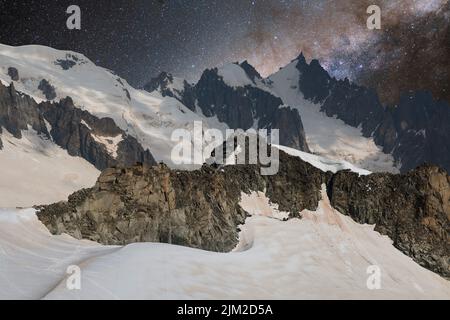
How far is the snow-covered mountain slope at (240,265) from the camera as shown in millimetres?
34491

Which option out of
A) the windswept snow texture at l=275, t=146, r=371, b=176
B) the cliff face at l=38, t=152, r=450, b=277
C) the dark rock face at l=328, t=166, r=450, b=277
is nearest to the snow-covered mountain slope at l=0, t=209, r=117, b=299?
the cliff face at l=38, t=152, r=450, b=277

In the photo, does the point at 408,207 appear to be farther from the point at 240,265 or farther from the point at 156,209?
the point at 240,265

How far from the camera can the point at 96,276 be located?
113 feet

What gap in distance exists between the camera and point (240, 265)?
160ft

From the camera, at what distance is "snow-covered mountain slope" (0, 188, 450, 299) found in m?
34.5

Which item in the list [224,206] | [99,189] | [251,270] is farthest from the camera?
[224,206]

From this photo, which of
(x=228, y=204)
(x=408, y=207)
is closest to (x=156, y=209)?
(x=228, y=204)

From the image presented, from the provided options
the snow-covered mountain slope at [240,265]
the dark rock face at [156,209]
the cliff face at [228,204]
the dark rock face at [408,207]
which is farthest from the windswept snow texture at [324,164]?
the dark rock face at [156,209]

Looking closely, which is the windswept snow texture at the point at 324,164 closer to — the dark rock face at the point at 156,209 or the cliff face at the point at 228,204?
the cliff face at the point at 228,204

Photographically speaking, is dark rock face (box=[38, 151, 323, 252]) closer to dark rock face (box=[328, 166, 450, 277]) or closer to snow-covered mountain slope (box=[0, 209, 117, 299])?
snow-covered mountain slope (box=[0, 209, 117, 299])

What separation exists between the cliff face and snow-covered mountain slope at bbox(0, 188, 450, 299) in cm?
262
